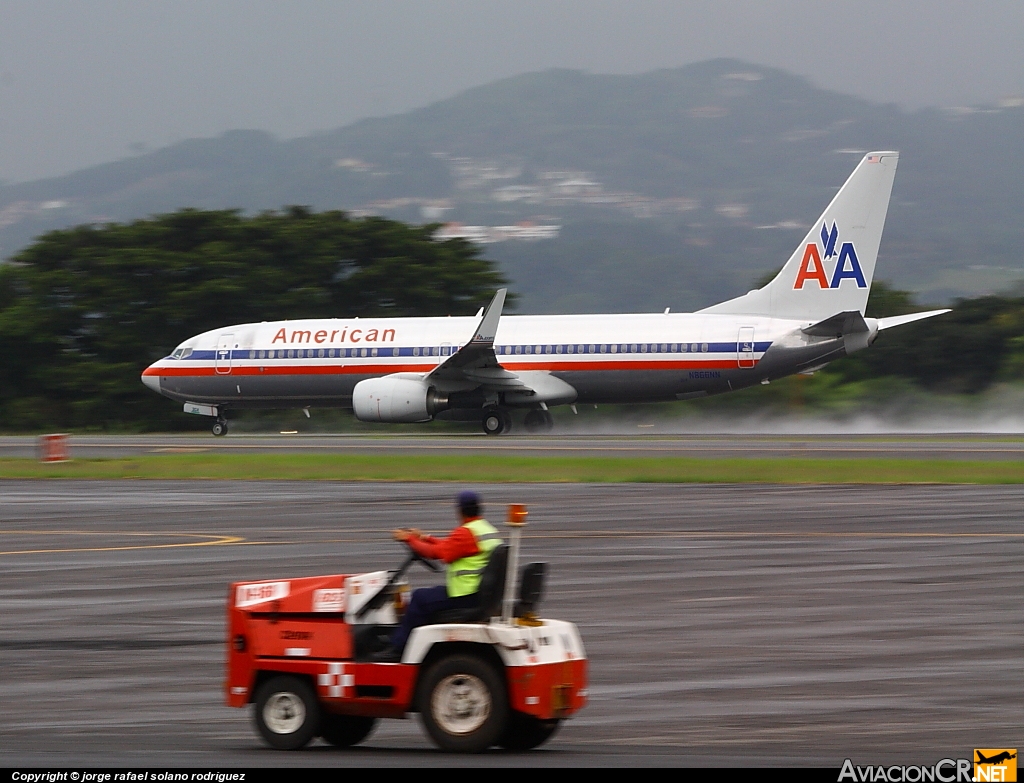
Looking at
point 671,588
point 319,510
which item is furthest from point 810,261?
point 671,588

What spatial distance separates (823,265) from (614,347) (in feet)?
→ 23.4

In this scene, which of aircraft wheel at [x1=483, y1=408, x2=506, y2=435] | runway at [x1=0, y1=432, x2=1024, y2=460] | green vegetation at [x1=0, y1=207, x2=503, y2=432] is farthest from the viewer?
green vegetation at [x1=0, y1=207, x2=503, y2=432]

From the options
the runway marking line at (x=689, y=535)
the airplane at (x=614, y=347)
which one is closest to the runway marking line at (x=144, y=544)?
the runway marking line at (x=689, y=535)

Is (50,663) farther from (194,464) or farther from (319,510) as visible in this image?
(194,464)

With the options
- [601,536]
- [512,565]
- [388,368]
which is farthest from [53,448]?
[512,565]

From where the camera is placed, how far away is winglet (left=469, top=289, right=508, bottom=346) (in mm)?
40969

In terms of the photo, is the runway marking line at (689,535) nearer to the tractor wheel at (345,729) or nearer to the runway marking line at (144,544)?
the runway marking line at (144,544)

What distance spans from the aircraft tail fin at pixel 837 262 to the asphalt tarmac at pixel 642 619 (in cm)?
1665

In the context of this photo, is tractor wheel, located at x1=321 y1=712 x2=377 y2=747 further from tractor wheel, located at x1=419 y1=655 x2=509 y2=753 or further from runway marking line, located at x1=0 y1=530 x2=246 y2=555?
runway marking line, located at x1=0 y1=530 x2=246 y2=555

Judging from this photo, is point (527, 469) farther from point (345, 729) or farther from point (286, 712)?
point (286, 712)

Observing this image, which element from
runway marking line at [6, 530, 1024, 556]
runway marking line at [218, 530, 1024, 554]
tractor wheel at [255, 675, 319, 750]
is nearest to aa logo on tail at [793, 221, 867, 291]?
runway marking line at [6, 530, 1024, 556]

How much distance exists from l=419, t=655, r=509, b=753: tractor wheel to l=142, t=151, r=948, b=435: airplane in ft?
105

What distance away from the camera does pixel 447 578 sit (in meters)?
8.72

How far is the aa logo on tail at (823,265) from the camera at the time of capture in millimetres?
42281
